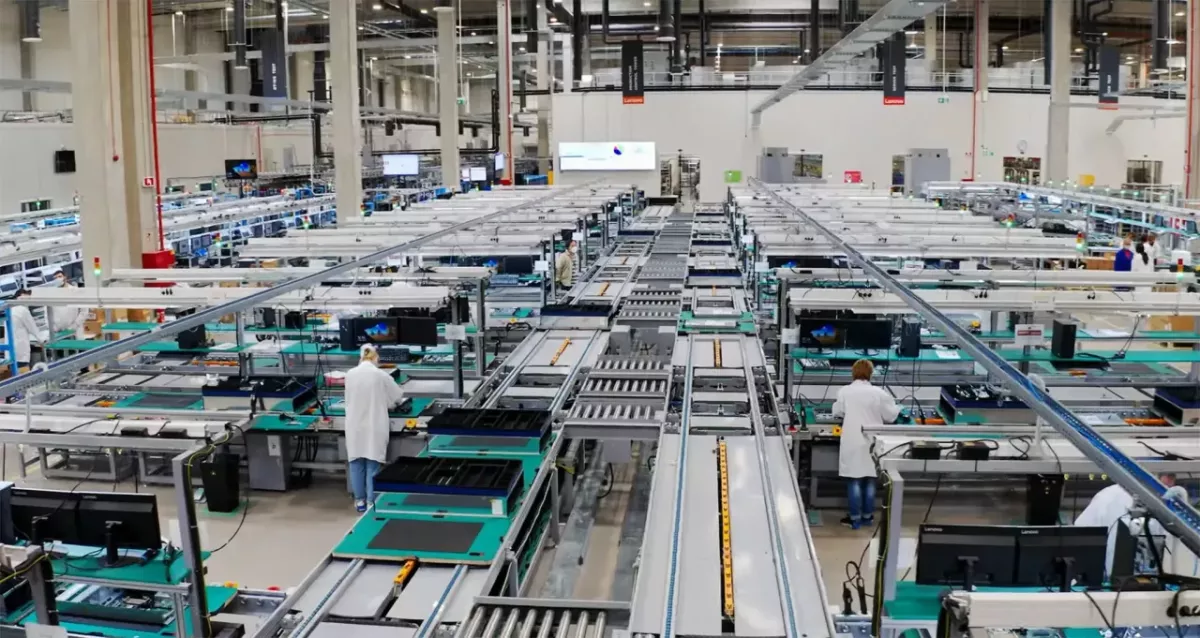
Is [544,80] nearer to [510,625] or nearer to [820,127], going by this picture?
[820,127]

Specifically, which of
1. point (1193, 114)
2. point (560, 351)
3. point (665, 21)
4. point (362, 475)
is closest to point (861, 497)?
point (560, 351)

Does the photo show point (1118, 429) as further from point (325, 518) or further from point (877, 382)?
point (325, 518)

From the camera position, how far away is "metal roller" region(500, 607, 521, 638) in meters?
4.59

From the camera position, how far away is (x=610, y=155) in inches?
1299

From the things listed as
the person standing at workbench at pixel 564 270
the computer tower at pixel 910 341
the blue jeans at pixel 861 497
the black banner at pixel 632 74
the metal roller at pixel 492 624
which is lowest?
the blue jeans at pixel 861 497

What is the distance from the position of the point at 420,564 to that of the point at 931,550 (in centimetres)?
280

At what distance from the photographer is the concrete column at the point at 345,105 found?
1838 centimetres

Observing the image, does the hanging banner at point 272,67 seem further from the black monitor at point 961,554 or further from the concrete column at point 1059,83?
the concrete column at point 1059,83

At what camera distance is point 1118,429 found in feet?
19.1

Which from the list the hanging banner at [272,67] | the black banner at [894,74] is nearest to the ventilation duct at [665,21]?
the black banner at [894,74]

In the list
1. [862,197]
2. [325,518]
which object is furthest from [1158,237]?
[325,518]

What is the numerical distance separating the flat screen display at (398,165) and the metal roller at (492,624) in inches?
1193

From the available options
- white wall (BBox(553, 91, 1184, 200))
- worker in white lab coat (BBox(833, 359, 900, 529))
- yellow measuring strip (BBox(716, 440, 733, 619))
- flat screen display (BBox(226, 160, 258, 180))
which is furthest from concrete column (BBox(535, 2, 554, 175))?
yellow measuring strip (BBox(716, 440, 733, 619))

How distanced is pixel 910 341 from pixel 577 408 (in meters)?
3.30
